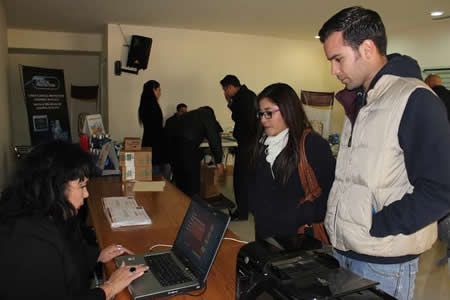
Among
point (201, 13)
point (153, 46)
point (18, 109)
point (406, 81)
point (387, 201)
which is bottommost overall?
point (18, 109)

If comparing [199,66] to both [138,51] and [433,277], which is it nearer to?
[138,51]

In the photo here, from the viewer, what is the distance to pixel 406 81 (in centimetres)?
100

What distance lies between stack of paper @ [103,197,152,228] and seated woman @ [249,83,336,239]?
58cm

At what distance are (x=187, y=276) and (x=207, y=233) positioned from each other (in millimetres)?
161

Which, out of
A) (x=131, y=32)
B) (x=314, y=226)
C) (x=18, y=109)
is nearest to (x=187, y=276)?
(x=314, y=226)

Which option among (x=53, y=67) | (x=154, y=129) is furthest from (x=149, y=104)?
(x=53, y=67)

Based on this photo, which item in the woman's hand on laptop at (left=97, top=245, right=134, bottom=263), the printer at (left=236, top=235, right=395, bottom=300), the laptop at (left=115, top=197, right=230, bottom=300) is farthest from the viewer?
the woman's hand on laptop at (left=97, top=245, right=134, bottom=263)

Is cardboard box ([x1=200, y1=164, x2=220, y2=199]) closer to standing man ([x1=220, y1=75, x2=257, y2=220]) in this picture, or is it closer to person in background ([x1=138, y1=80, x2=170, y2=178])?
person in background ([x1=138, y1=80, x2=170, y2=178])

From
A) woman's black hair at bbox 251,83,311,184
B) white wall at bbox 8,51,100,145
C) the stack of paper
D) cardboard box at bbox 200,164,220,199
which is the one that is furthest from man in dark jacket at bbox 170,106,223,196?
white wall at bbox 8,51,100,145

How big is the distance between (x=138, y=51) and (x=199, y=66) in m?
1.12

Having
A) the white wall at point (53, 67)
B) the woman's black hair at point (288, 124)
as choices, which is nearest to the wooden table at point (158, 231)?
the woman's black hair at point (288, 124)

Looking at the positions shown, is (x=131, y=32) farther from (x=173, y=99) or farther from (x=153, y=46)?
(x=173, y=99)

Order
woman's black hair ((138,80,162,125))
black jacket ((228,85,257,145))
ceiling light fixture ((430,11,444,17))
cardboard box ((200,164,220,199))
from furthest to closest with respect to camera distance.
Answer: cardboard box ((200,164,220,199)) → ceiling light fixture ((430,11,444,17)) → woman's black hair ((138,80,162,125)) → black jacket ((228,85,257,145))

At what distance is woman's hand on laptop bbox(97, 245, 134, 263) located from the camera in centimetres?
153
